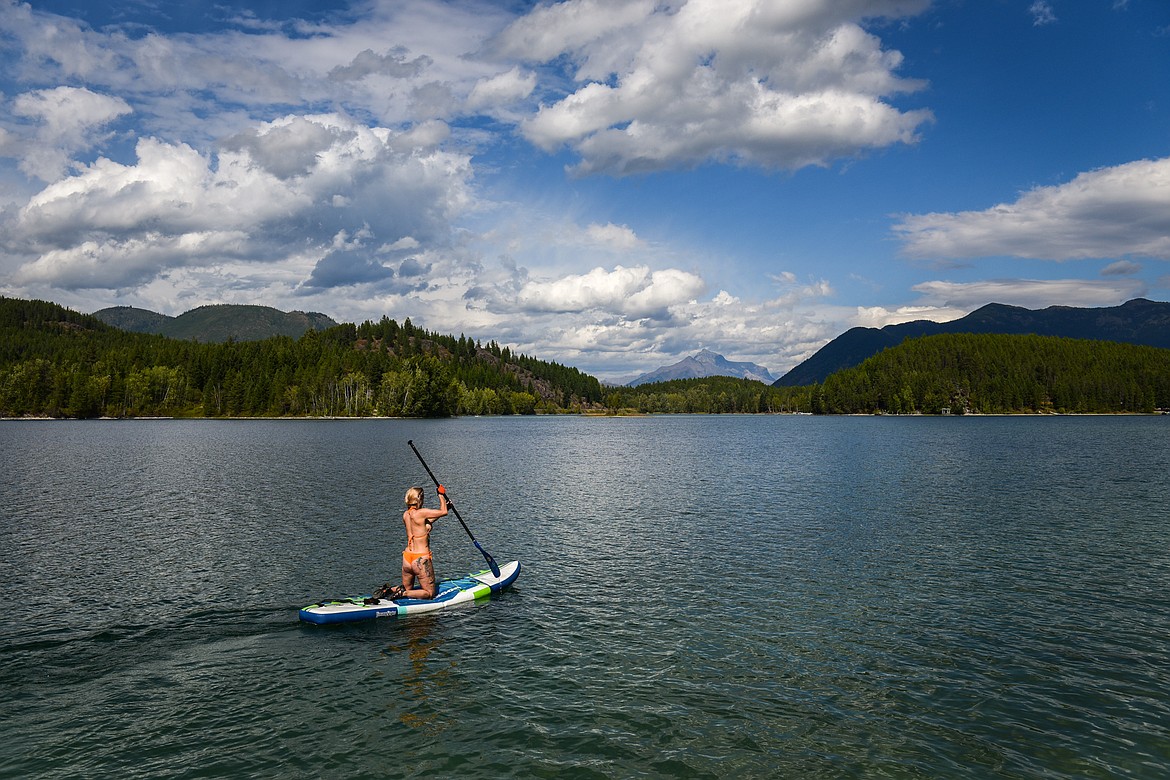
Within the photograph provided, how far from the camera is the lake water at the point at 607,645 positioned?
50.7 feet

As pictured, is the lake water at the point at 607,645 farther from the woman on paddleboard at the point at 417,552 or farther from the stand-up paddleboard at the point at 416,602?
the woman on paddleboard at the point at 417,552

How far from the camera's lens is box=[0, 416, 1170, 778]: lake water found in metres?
15.4

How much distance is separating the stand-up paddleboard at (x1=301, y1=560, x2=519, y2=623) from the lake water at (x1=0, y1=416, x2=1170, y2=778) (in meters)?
0.53

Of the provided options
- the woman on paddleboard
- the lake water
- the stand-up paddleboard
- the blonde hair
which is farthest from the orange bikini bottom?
the lake water

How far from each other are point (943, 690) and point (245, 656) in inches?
851

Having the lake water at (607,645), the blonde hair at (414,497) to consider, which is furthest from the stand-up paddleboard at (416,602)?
the blonde hair at (414,497)

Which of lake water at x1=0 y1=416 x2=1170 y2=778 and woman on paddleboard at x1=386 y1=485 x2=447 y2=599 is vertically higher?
woman on paddleboard at x1=386 y1=485 x2=447 y2=599

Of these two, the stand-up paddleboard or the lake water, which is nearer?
the lake water

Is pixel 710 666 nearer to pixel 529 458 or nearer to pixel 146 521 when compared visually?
pixel 146 521

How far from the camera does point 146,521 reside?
4356cm

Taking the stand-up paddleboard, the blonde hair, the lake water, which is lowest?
the lake water

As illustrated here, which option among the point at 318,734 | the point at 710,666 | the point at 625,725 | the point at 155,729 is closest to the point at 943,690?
the point at 710,666

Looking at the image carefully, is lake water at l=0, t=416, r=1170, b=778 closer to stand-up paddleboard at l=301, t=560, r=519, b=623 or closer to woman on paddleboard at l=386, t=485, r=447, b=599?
stand-up paddleboard at l=301, t=560, r=519, b=623

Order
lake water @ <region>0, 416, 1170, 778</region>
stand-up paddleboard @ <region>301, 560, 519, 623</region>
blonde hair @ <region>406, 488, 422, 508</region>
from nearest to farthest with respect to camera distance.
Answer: lake water @ <region>0, 416, 1170, 778</region>
stand-up paddleboard @ <region>301, 560, 519, 623</region>
blonde hair @ <region>406, 488, 422, 508</region>
